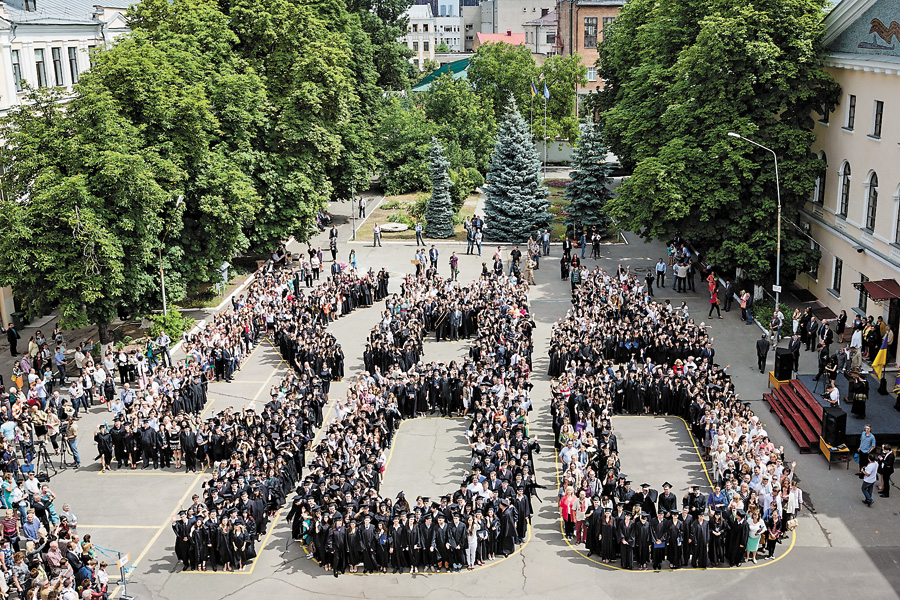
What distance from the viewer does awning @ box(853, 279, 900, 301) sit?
85.0 feet

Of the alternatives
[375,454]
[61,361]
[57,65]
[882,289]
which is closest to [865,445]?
[882,289]

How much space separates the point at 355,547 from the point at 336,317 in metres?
16.5

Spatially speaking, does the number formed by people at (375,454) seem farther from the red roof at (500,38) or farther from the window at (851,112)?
the red roof at (500,38)

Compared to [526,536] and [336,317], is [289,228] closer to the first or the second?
[336,317]

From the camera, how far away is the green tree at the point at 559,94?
207ft

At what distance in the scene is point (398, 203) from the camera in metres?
51.8

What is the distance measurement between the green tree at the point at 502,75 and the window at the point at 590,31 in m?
14.7

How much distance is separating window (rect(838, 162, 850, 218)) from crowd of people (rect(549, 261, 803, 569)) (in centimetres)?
736

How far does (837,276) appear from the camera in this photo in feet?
103

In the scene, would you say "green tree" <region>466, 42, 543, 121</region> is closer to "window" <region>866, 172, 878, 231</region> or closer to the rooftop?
the rooftop

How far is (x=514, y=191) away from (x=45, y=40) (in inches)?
848

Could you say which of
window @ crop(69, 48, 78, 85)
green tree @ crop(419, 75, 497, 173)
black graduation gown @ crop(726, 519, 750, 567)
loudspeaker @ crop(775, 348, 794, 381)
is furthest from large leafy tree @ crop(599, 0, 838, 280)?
window @ crop(69, 48, 78, 85)

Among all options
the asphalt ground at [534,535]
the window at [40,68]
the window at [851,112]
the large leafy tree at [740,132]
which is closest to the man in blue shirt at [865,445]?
the asphalt ground at [534,535]

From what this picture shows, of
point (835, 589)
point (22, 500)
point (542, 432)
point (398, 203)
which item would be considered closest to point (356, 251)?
point (398, 203)
